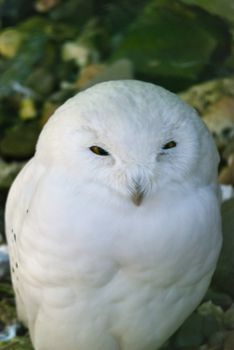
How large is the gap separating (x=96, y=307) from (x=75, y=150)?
596 millimetres

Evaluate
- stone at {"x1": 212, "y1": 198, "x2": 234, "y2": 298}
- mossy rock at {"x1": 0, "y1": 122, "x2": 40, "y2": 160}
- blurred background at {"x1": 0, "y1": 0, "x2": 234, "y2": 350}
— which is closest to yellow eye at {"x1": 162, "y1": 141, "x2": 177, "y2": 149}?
stone at {"x1": 212, "y1": 198, "x2": 234, "y2": 298}

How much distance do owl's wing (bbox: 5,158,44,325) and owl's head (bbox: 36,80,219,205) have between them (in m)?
0.22

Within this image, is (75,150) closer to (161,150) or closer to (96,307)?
(161,150)

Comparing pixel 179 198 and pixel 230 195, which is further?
pixel 230 195

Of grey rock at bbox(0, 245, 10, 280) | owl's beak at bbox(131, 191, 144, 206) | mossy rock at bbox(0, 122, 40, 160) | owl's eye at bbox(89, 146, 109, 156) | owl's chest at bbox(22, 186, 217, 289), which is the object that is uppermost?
owl's eye at bbox(89, 146, 109, 156)

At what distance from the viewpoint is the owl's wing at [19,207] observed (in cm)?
339

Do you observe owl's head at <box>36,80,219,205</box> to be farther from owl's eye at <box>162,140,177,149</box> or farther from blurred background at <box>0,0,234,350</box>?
blurred background at <box>0,0,234,350</box>

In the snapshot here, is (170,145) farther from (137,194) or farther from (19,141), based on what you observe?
(19,141)

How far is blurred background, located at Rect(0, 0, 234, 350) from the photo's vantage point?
5.14 meters

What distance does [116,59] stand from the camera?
5.76 metres

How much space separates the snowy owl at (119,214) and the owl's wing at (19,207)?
13mm

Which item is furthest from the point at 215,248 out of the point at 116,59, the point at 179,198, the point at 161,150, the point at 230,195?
the point at 116,59

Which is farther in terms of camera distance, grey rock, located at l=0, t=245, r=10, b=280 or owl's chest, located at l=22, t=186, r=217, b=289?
grey rock, located at l=0, t=245, r=10, b=280

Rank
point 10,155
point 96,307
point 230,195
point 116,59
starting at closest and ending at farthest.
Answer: point 96,307, point 230,195, point 10,155, point 116,59
